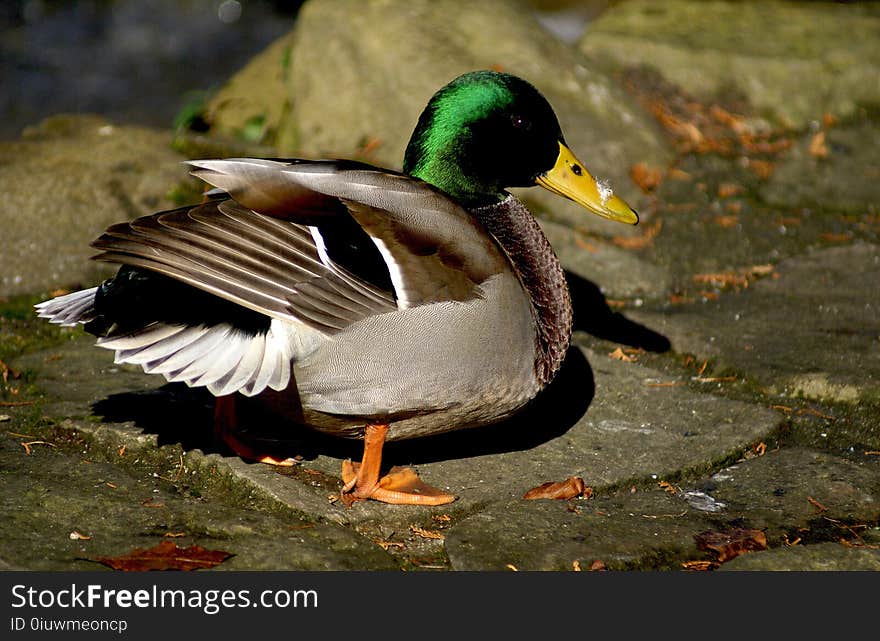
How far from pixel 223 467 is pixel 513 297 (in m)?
0.92

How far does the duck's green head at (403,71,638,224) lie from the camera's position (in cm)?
336

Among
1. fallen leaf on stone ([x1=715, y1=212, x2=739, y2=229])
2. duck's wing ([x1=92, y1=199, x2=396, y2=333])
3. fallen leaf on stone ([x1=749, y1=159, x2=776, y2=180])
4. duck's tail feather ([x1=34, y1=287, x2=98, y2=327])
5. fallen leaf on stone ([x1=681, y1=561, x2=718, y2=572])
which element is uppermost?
duck's wing ([x1=92, y1=199, x2=396, y2=333])

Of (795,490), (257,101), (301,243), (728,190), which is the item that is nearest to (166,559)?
(301,243)

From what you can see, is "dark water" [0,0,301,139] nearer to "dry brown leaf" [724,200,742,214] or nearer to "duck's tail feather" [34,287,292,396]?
"dry brown leaf" [724,200,742,214]

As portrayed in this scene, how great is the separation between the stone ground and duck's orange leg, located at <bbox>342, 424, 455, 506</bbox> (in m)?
0.03

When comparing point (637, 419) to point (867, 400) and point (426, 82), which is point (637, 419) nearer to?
point (867, 400)

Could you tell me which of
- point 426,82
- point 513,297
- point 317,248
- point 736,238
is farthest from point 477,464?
point 426,82

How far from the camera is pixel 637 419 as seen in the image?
3.51 meters

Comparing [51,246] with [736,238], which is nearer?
[51,246]

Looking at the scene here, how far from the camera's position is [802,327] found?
13.4 feet

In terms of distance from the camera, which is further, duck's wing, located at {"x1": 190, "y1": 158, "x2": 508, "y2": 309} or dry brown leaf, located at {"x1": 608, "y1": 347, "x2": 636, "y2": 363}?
dry brown leaf, located at {"x1": 608, "y1": 347, "x2": 636, "y2": 363}

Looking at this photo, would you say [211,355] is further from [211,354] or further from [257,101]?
[257,101]

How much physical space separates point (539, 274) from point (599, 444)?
54 centimetres

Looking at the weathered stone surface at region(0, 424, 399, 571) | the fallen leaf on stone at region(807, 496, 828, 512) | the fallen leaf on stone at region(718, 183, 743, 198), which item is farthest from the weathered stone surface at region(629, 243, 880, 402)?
the weathered stone surface at region(0, 424, 399, 571)
